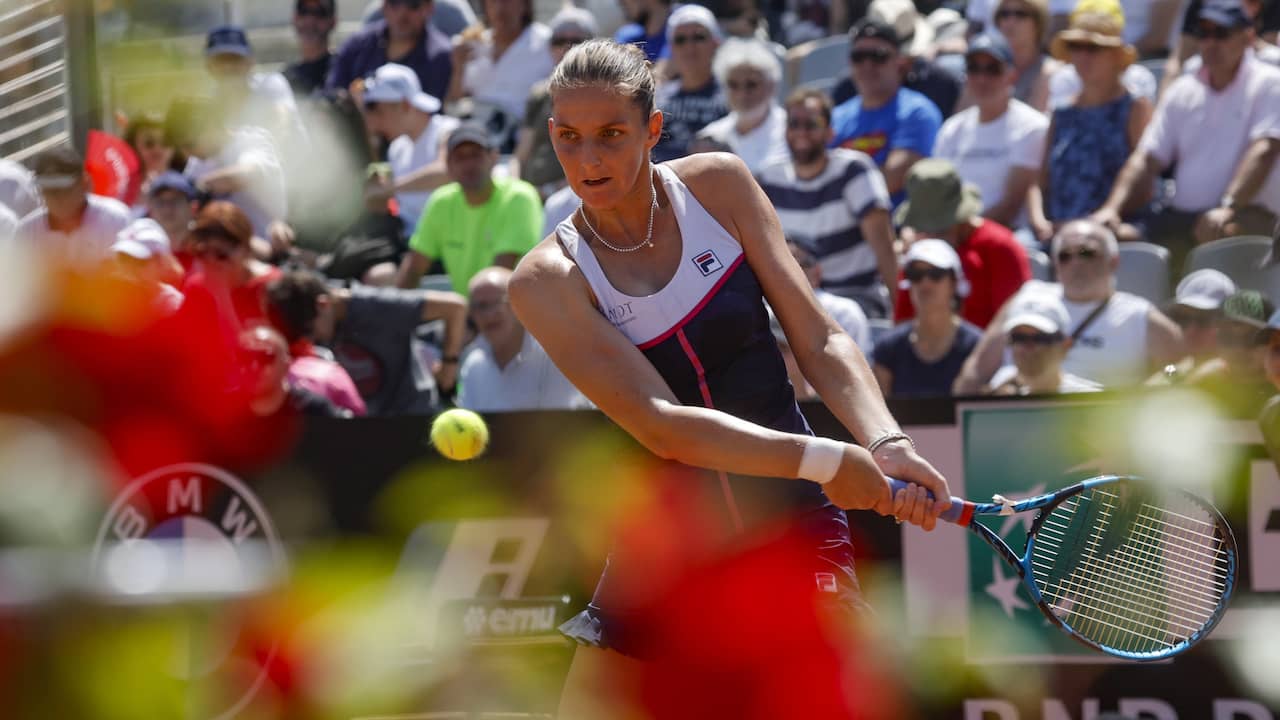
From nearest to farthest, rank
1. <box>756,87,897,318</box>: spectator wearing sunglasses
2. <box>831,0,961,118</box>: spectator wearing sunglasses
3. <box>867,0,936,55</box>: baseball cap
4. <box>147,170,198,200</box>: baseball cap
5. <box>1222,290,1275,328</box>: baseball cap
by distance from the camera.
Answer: <box>1222,290,1275,328</box>: baseball cap
<box>756,87,897,318</box>: spectator wearing sunglasses
<box>147,170,198,200</box>: baseball cap
<box>831,0,961,118</box>: spectator wearing sunglasses
<box>867,0,936,55</box>: baseball cap

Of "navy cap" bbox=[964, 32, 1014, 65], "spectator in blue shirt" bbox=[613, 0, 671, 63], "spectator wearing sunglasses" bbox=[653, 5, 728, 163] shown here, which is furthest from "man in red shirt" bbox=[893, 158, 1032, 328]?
"spectator in blue shirt" bbox=[613, 0, 671, 63]

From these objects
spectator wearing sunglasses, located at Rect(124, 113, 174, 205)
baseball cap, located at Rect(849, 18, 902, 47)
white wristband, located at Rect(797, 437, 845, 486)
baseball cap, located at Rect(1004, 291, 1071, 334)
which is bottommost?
spectator wearing sunglasses, located at Rect(124, 113, 174, 205)

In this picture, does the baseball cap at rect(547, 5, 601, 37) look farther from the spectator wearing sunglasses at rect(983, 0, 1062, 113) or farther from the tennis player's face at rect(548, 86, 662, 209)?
the tennis player's face at rect(548, 86, 662, 209)

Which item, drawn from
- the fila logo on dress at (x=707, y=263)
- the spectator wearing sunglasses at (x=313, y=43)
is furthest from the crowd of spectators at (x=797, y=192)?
the fila logo on dress at (x=707, y=263)

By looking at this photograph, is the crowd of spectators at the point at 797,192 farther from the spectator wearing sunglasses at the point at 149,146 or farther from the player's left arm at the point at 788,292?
the player's left arm at the point at 788,292

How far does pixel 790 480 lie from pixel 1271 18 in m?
6.13

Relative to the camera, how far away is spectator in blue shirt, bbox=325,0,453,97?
9953 mm

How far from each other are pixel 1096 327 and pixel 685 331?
148 inches

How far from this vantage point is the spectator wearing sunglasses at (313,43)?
10375 millimetres

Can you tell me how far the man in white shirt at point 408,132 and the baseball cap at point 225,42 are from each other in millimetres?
738

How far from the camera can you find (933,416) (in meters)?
5.77

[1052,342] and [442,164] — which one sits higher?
[1052,342]

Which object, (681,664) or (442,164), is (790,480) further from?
(442,164)

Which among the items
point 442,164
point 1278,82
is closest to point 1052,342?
point 1278,82
